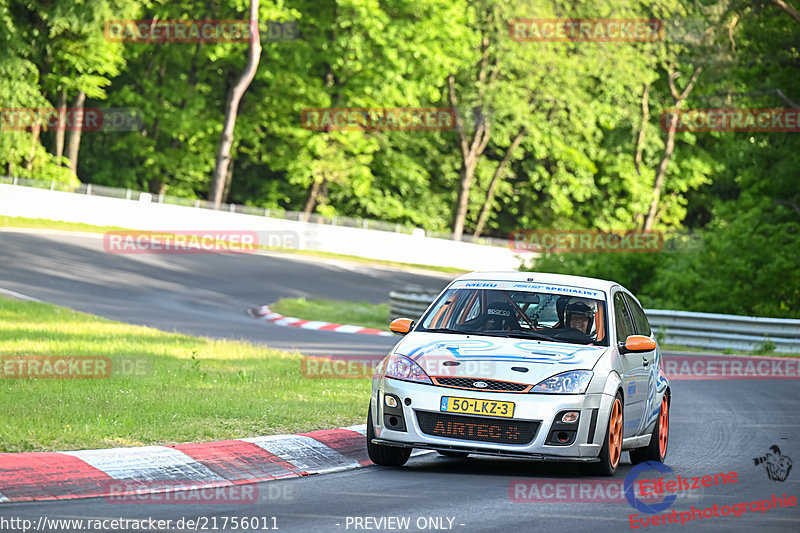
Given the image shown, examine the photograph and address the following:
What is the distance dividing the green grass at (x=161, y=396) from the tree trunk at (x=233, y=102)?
31255mm

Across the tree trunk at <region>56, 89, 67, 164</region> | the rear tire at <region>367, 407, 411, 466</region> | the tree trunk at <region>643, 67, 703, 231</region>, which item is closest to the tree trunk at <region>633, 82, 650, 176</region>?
the tree trunk at <region>643, 67, 703, 231</region>

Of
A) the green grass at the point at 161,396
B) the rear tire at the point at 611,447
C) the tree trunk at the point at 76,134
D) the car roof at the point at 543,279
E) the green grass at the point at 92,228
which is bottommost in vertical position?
the green grass at the point at 92,228

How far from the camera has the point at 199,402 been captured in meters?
11.2

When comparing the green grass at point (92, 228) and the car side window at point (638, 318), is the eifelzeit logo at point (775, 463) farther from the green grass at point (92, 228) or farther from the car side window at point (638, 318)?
the green grass at point (92, 228)

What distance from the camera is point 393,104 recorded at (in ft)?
180

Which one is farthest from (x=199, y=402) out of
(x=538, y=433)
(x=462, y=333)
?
(x=538, y=433)

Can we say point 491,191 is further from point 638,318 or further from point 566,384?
point 566,384

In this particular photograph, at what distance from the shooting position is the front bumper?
28.9 feet

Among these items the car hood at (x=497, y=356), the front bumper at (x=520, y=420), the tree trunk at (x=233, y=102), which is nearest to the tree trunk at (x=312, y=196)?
the tree trunk at (x=233, y=102)

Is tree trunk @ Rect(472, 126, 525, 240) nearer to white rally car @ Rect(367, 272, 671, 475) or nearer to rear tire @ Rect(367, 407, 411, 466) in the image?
white rally car @ Rect(367, 272, 671, 475)

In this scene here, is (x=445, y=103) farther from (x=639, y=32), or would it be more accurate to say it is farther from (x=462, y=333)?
(x=462, y=333)

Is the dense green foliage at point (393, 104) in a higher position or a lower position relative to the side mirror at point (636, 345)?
higher

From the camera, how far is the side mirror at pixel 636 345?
32.1ft

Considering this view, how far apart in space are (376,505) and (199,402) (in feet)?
13.0
